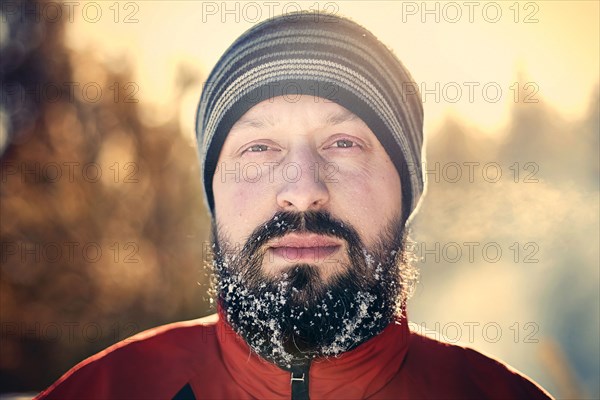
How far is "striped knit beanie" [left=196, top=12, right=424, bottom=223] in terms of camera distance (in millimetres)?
1408

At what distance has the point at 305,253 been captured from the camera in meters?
1.38

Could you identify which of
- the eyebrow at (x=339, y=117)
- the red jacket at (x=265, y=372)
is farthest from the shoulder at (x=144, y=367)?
the eyebrow at (x=339, y=117)

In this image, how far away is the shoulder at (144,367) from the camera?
1492mm

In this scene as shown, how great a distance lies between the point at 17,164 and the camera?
2.41 meters

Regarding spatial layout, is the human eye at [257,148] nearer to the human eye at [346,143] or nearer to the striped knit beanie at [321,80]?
the striped knit beanie at [321,80]

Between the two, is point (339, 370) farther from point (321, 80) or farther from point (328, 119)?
point (321, 80)

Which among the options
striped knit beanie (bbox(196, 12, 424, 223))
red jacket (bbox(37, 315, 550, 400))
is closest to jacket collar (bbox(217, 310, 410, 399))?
red jacket (bbox(37, 315, 550, 400))

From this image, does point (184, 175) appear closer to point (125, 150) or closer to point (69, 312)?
point (125, 150)

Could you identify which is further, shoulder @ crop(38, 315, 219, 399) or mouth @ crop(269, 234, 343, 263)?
shoulder @ crop(38, 315, 219, 399)

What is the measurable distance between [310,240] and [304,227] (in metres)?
0.04

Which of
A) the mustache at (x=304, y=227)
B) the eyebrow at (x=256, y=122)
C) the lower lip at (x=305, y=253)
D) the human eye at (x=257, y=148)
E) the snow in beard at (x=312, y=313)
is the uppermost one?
the eyebrow at (x=256, y=122)

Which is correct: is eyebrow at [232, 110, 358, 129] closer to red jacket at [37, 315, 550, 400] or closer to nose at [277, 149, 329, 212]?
nose at [277, 149, 329, 212]

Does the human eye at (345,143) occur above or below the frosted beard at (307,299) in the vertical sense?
above

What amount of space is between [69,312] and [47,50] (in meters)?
1.24
